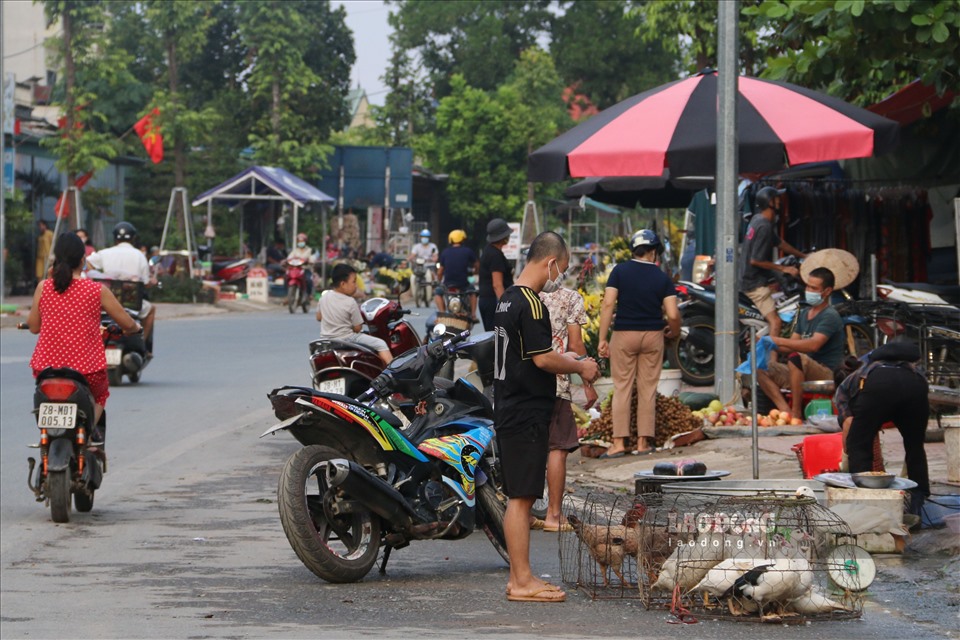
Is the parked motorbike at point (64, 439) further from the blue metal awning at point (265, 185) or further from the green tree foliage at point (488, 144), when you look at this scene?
the green tree foliage at point (488, 144)

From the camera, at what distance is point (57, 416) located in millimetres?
9109

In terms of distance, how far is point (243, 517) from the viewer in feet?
31.0

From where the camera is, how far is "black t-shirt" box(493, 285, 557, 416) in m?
6.87

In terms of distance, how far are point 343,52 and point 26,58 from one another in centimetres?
1251

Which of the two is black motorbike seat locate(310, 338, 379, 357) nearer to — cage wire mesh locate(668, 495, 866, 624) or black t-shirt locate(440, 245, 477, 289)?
cage wire mesh locate(668, 495, 866, 624)

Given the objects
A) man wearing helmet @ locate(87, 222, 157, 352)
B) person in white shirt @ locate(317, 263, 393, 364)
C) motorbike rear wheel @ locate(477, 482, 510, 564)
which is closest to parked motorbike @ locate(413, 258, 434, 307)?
man wearing helmet @ locate(87, 222, 157, 352)

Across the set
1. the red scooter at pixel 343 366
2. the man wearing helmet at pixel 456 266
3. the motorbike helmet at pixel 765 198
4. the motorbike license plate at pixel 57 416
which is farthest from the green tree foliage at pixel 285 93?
the motorbike license plate at pixel 57 416

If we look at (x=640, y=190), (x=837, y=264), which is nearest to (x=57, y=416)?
(x=837, y=264)

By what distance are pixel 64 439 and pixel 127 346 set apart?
26.3ft

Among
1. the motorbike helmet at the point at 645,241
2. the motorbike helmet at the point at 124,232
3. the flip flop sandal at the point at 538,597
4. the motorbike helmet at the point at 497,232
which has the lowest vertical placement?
the flip flop sandal at the point at 538,597

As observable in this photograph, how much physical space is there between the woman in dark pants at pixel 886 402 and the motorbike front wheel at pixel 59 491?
483 cm

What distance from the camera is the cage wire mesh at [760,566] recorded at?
6.38m

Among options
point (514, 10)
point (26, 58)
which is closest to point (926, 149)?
point (26, 58)

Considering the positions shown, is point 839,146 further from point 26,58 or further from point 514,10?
point 514,10
